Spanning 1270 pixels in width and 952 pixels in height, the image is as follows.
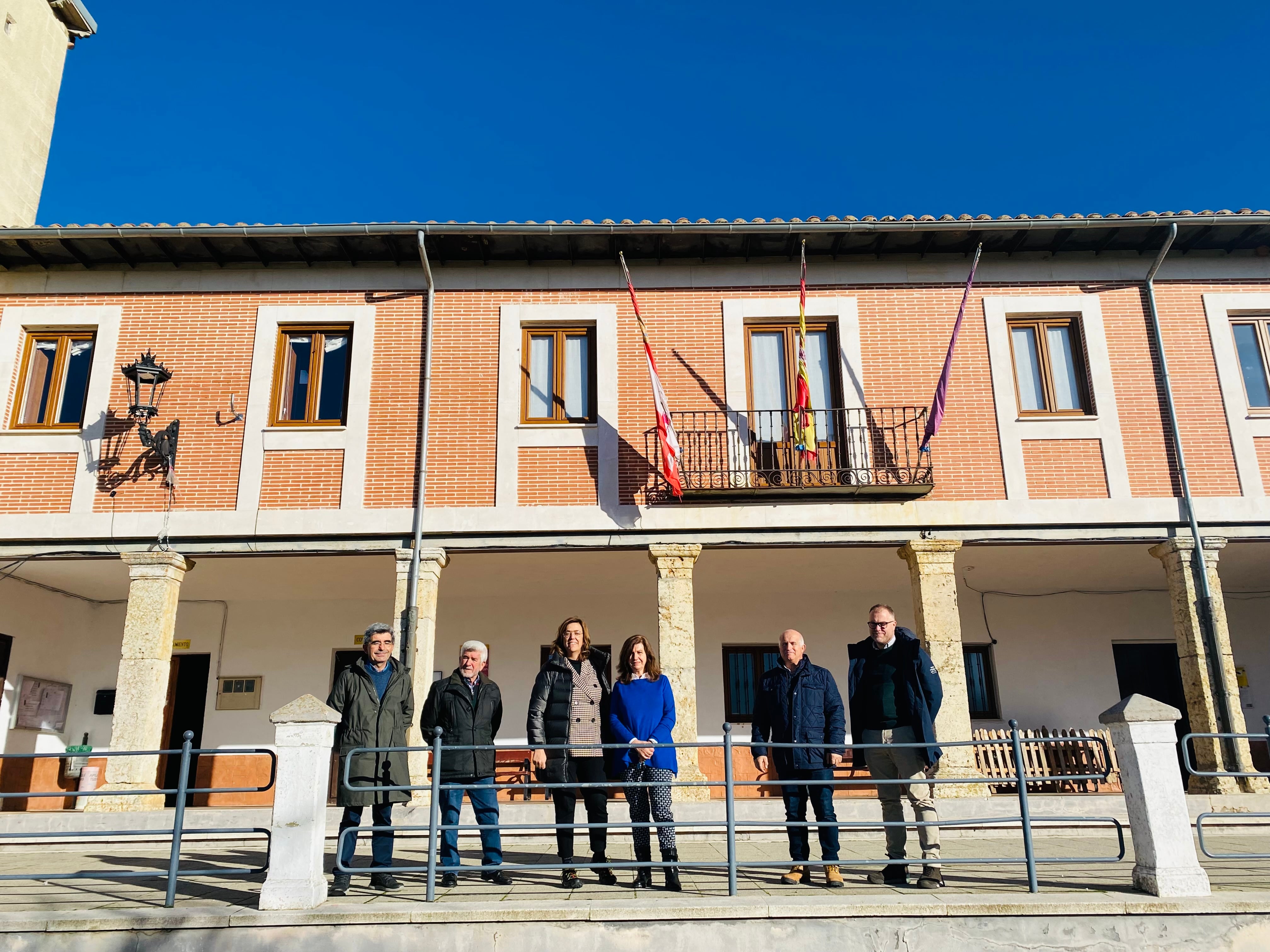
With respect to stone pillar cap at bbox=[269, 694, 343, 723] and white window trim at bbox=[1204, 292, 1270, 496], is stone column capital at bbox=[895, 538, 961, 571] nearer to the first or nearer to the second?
white window trim at bbox=[1204, 292, 1270, 496]

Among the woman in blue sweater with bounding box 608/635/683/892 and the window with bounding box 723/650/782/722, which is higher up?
the window with bounding box 723/650/782/722

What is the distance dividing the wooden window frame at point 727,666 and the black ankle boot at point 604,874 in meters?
7.33

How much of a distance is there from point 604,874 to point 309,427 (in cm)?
675

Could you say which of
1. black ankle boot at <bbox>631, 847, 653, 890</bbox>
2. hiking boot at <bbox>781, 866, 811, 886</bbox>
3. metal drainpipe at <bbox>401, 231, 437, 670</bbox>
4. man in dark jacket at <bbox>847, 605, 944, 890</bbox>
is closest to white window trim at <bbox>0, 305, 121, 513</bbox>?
metal drainpipe at <bbox>401, 231, 437, 670</bbox>

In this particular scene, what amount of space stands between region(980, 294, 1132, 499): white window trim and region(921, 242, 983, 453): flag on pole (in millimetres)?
363

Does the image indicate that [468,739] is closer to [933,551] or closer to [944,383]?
[933,551]

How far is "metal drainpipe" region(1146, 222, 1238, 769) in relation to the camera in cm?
1018

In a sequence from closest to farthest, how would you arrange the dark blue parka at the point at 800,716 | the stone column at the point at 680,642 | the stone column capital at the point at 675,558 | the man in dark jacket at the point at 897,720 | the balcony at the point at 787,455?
1. the man in dark jacket at the point at 897,720
2. the dark blue parka at the point at 800,716
3. the stone column at the point at 680,642
4. the stone column capital at the point at 675,558
5. the balcony at the point at 787,455

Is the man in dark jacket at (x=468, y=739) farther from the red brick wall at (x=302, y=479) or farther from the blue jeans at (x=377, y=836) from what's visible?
the red brick wall at (x=302, y=479)

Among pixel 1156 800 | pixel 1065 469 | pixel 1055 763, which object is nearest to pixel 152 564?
pixel 1156 800

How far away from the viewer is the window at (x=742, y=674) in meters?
13.6

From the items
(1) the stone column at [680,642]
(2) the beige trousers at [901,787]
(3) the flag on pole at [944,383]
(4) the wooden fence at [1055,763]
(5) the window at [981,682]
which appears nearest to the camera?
(2) the beige trousers at [901,787]

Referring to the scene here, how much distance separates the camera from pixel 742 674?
543 inches

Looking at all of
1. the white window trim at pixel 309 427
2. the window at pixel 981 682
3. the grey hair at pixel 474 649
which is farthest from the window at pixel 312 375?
the window at pixel 981 682
